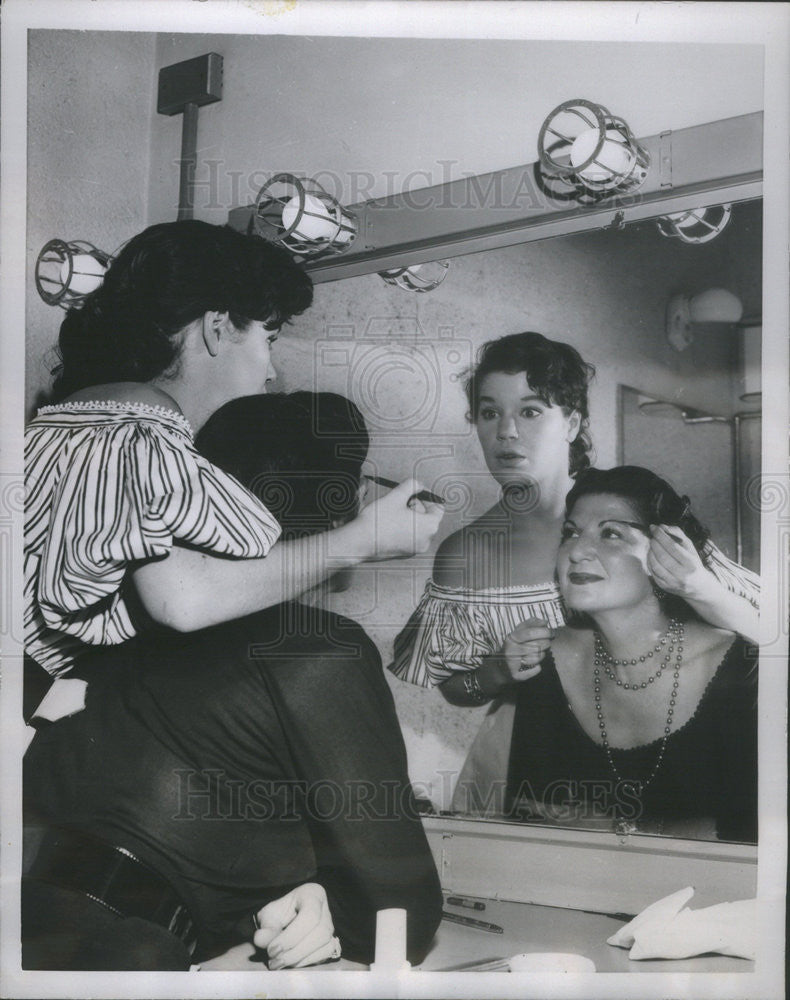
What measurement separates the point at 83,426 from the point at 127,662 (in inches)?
16.1

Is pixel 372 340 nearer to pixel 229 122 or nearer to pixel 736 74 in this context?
pixel 229 122

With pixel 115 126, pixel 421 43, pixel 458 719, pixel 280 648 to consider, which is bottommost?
pixel 458 719

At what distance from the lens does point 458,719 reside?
158 cm

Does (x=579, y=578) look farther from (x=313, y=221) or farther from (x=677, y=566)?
(x=313, y=221)

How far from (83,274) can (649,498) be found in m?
1.05

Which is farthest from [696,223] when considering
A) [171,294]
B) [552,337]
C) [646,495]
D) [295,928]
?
[295,928]

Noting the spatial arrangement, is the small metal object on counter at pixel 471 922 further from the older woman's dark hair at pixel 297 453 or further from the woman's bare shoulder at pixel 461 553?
the older woman's dark hair at pixel 297 453

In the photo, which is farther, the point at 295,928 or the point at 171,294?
the point at 171,294

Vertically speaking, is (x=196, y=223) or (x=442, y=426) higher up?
(x=196, y=223)

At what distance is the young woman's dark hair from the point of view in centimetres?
158

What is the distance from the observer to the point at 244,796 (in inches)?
61.1

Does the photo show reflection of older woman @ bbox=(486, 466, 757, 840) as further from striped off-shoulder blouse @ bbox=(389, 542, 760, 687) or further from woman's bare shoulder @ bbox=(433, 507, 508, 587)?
woman's bare shoulder @ bbox=(433, 507, 508, 587)

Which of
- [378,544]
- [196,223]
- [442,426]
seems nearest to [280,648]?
[378,544]

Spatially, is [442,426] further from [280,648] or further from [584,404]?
[280,648]
